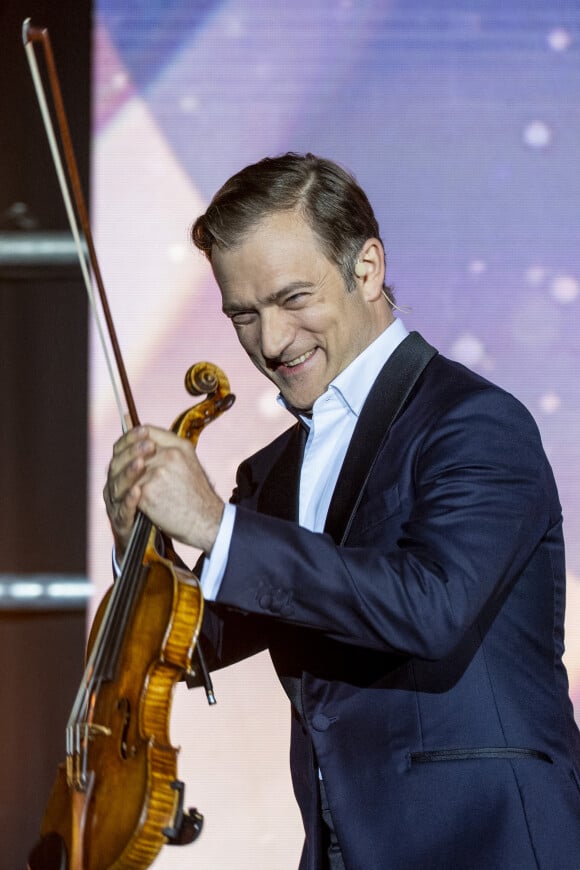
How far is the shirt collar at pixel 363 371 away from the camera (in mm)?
1658

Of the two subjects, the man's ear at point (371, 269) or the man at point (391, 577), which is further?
the man's ear at point (371, 269)

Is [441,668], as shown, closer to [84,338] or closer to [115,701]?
[115,701]

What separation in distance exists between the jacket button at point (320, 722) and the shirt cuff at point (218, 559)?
293 mm

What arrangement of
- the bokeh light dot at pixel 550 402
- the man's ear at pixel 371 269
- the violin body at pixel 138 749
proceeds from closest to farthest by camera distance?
the violin body at pixel 138 749 < the man's ear at pixel 371 269 < the bokeh light dot at pixel 550 402

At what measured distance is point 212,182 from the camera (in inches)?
103

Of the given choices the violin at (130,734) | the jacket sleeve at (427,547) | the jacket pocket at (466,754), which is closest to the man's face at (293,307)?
the jacket sleeve at (427,547)

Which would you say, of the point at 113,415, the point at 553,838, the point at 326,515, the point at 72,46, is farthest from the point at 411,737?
the point at 72,46

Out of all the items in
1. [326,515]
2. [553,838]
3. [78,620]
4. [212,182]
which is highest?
[212,182]

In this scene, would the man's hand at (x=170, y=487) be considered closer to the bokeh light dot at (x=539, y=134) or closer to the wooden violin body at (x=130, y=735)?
the wooden violin body at (x=130, y=735)

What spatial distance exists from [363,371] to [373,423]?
155 millimetres

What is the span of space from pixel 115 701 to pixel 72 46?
2007 mm

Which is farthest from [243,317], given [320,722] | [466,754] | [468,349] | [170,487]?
[468,349]

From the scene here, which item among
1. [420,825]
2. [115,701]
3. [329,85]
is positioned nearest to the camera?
[115,701]

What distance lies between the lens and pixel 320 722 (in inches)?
56.7
